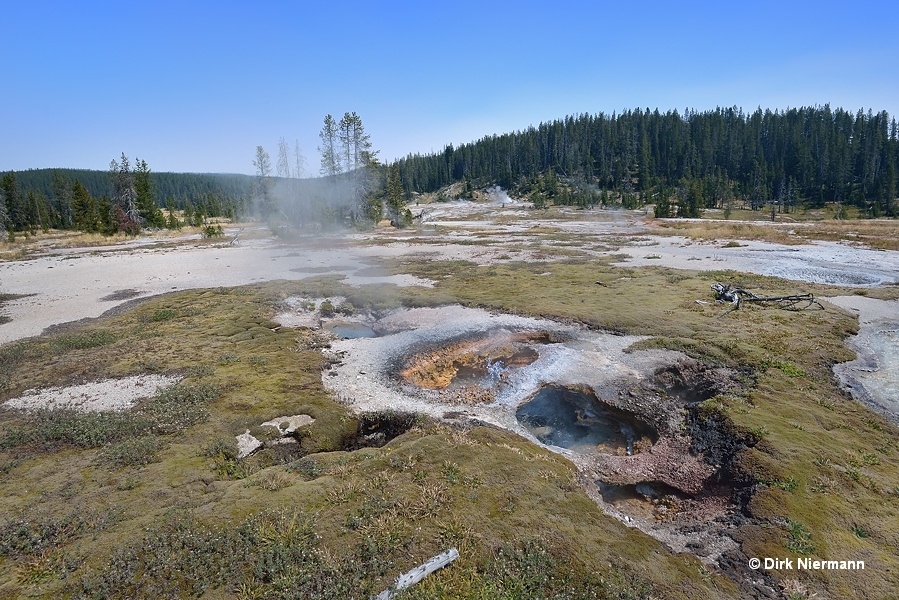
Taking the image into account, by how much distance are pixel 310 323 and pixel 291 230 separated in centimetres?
5384

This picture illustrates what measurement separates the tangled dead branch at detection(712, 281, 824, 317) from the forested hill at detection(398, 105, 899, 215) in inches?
3196

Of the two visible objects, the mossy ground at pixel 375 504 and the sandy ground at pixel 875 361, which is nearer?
the mossy ground at pixel 375 504

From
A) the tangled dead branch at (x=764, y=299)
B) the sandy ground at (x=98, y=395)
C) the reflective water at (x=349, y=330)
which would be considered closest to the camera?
the sandy ground at (x=98, y=395)

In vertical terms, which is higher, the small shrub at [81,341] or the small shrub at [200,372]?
the small shrub at [81,341]

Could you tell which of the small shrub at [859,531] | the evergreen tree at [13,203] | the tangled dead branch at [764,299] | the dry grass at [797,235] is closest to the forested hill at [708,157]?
the dry grass at [797,235]

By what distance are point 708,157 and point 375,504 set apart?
15812cm

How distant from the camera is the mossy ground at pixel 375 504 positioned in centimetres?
714

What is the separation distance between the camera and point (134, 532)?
26.1 ft

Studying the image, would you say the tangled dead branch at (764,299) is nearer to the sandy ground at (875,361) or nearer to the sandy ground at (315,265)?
the sandy ground at (875,361)

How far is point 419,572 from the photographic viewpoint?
713cm

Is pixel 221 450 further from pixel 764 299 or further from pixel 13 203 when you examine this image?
pixel 13 203

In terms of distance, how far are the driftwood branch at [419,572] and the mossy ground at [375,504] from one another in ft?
0.46

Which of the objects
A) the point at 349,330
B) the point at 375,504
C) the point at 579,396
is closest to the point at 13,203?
the point at 349,330

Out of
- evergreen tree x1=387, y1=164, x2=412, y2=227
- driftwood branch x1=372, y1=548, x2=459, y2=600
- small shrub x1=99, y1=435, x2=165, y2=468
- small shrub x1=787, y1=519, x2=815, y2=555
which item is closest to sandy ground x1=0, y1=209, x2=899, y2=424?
small shrub x1=787, y1=519, x2=815, y2=555
